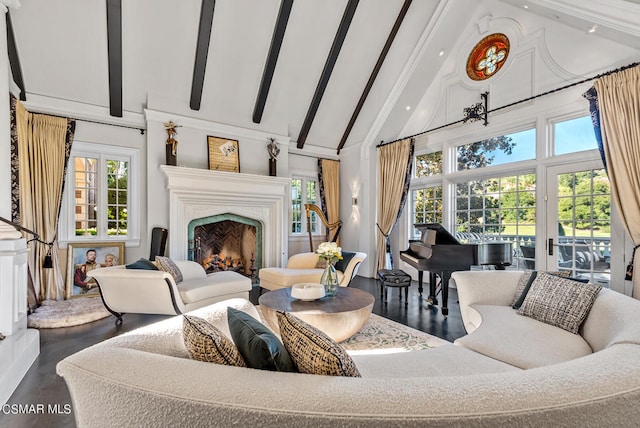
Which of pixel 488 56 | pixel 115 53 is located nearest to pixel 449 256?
pixel 488 56

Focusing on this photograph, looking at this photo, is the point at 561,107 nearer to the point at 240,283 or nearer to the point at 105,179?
the point at 240,283

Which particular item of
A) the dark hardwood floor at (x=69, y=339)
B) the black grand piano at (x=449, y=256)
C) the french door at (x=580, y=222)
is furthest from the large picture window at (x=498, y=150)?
the dark hardwood floor at (x=69, y=339)

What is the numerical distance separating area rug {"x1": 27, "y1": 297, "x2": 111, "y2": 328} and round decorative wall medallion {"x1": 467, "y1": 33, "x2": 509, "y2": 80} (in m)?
6.32

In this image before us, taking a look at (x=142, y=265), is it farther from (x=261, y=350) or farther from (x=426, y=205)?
(x=426, y=205)

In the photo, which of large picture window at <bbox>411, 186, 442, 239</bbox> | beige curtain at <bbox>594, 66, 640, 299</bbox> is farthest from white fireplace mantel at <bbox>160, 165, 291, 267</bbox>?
beige curtain at <bbox>594, 66, 640, 299</bbox>

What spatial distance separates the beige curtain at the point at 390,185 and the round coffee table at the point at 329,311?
3.07m

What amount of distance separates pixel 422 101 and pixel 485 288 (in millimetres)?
4201

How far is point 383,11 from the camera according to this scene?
4.97 metres

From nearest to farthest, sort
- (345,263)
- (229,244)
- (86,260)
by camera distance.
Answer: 1. (86,260)
2. (345,263)
3. (229,244)

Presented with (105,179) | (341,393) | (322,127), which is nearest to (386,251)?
(322,127)

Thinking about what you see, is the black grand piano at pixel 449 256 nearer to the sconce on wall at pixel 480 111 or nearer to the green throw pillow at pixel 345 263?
the green throw pillow at pixel 345 263

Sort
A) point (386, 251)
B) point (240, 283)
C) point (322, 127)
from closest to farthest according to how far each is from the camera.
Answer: point (240, 283)
point (386, 251)
point (322, 127)

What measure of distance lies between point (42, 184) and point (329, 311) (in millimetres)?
4309

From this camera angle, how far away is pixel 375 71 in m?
5.71
